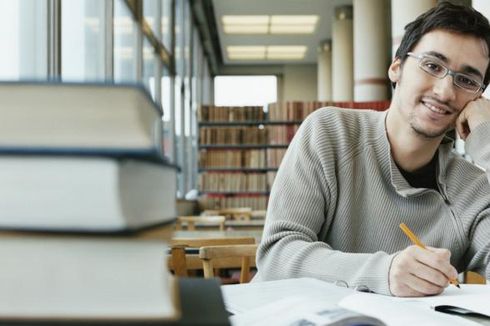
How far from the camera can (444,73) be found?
1.62m

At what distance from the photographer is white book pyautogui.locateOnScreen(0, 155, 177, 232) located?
1.43ft

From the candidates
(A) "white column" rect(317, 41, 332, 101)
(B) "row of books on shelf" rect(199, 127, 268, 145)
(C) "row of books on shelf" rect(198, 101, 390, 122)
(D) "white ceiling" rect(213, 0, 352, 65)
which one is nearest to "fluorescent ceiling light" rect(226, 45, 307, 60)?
(D) "white ceiling" rect(213, 0, 352, 65)

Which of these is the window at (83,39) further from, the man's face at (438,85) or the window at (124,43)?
the man's face at (438,85)

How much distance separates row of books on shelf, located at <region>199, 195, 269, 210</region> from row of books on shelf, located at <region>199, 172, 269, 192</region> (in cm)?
20

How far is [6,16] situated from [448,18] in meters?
2.20

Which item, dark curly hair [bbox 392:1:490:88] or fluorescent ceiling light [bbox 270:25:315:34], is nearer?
dark curly hair [bbox 392:1:490:88]

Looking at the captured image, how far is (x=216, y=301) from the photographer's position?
53 cm

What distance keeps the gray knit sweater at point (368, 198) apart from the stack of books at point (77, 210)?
1117mm

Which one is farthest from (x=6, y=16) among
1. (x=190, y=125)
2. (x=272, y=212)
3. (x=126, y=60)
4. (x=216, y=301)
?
(x=190, y=125)

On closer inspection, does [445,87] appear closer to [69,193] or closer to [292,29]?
[69,193]

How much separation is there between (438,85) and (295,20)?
510 inches

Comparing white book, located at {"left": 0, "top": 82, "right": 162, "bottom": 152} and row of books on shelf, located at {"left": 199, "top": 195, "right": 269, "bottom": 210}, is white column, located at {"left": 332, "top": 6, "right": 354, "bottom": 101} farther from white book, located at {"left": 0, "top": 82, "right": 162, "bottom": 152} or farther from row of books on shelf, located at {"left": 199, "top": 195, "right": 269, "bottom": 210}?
white book, located at {"left": 0, "top": 82, "right": 162, "bottom": 152}

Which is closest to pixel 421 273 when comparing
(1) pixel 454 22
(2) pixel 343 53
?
(1) pixel 454 22

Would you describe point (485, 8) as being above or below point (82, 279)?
above
